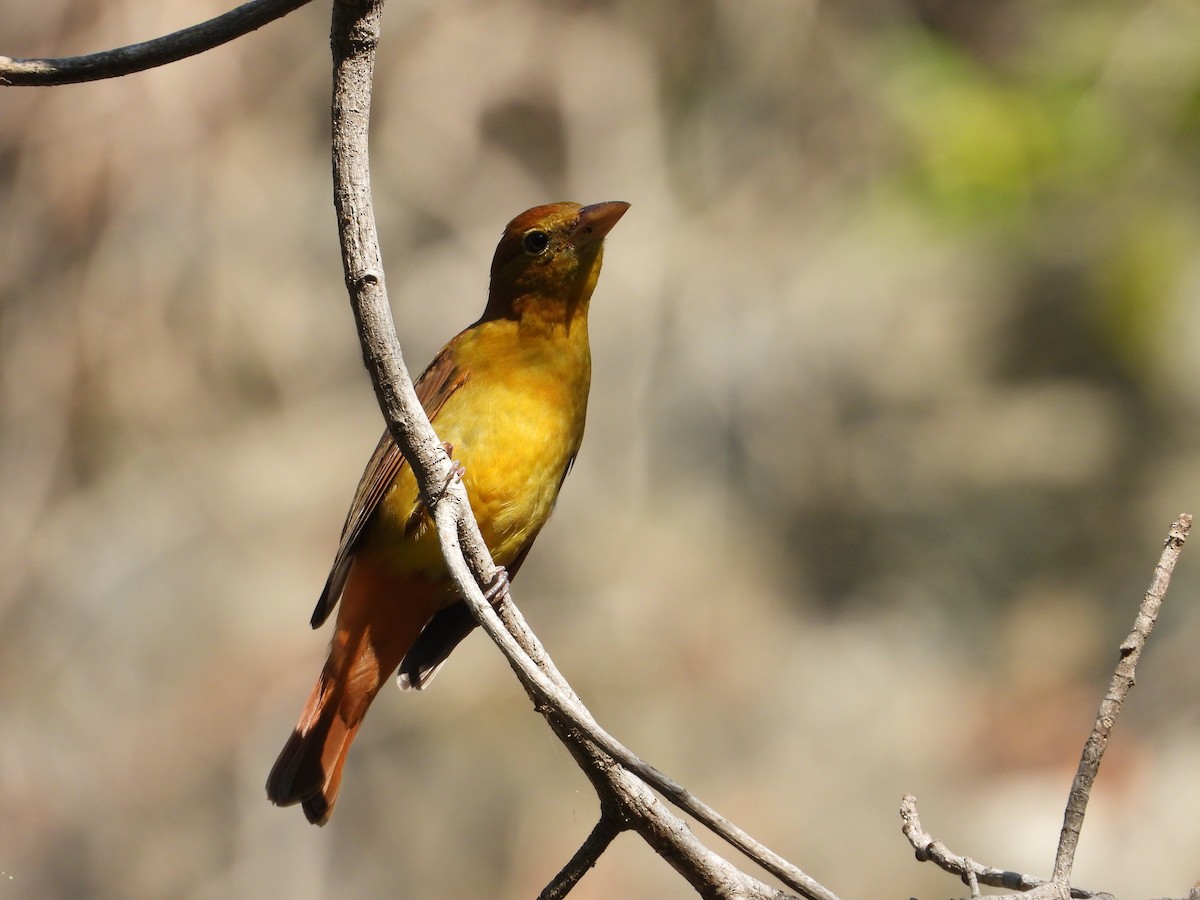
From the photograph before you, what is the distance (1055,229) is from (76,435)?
16.8ft

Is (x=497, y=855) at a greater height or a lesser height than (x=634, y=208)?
lesser

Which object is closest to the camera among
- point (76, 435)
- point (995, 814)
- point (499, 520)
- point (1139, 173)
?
point (499, 520)

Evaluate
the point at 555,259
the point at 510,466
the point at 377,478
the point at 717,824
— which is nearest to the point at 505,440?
the point at 510,466

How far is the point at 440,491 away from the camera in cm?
214

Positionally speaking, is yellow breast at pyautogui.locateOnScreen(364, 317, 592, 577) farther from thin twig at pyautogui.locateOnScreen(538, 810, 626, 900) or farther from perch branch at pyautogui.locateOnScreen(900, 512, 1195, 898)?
perch branch at pyautogui.locateOnScreen(900, 512, 1195, 898)

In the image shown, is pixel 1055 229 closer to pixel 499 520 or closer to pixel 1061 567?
pixel 1061 567

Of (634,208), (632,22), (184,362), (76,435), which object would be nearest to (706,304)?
(634,208)

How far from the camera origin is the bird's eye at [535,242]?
356 centimetres

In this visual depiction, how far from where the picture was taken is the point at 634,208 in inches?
277

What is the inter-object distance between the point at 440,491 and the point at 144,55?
2.60 feet

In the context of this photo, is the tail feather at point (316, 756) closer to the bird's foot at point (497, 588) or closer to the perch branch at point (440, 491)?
the bird's foot at point (497, 588)

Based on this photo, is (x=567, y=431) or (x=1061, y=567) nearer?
(x=567, y=431)

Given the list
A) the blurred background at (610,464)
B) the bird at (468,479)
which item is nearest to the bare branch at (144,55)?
the bird at (468,479)

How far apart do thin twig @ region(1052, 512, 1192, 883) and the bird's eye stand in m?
2.13
